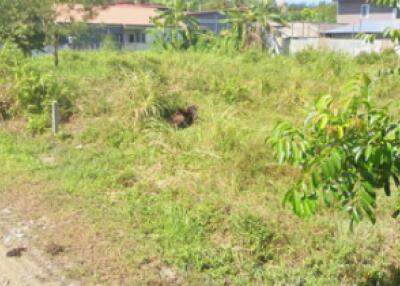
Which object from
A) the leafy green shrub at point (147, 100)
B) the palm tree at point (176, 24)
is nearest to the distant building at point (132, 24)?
the palm tree at point (176, 24)

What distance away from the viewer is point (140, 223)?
417 centimetres

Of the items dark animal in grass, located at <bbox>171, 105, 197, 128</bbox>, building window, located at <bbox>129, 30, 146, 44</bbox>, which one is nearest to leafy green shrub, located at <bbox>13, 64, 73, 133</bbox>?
dark animal in grass, located at <bbox>171, 105, 197, 128</bbox>

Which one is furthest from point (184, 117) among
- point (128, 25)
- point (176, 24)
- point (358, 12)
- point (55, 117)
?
point (358, 12)

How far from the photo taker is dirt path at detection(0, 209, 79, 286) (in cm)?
341

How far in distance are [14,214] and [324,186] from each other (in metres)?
3.51

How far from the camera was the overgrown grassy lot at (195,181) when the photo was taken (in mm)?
3510

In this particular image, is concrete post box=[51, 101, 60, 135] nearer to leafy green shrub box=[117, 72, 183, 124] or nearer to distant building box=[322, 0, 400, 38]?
leafy green shrub box=[117, 72, 183, 124]

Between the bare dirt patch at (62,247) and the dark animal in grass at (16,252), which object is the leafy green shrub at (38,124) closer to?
the bare dirt patch at (62,247)

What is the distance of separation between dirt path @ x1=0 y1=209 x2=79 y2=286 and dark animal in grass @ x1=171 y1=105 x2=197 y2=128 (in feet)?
10.1

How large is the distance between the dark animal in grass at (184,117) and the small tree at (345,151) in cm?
493

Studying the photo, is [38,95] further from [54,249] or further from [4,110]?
[54,249]

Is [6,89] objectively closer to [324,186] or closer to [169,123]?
[169,123]

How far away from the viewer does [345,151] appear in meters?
1.80

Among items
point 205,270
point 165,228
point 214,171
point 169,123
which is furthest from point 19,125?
point 205,270
